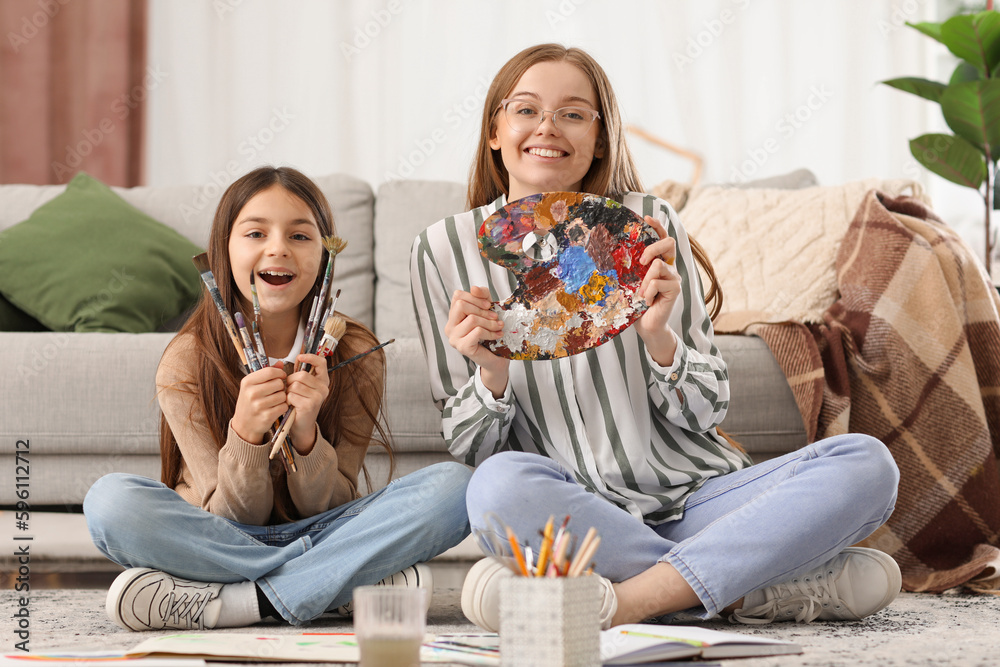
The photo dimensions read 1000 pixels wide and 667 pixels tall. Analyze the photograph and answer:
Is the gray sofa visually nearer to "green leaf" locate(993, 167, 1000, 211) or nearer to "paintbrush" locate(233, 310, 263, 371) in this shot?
"paintbrush" locate(233, 310, 263, 371)

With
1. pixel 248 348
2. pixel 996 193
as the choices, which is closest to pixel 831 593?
pixel 248 348

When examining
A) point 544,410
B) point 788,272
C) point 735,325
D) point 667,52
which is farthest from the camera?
point 667,52

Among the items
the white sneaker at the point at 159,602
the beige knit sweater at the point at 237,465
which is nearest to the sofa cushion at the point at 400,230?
the beige knit sweater at the point at 237,465

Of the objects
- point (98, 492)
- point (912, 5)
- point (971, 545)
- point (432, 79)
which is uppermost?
point (912, 5)

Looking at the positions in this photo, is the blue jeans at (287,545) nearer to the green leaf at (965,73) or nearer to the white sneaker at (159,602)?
the white sneaker at (159,602)

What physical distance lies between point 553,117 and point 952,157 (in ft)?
4.82

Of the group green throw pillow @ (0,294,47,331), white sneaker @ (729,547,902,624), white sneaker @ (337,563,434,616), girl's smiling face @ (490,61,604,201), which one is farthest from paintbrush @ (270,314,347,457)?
green throw pillow @ (0,294,47,331)

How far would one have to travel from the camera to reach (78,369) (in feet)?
5.87

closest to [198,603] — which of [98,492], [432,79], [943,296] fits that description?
[98,492]

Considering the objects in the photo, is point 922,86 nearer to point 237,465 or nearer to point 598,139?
point 598,139

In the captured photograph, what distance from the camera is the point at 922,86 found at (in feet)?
7.96

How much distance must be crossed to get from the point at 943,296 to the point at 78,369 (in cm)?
171

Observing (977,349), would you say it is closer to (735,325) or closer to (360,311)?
(735,325)

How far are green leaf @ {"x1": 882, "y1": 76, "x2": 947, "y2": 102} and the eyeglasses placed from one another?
137 cm
